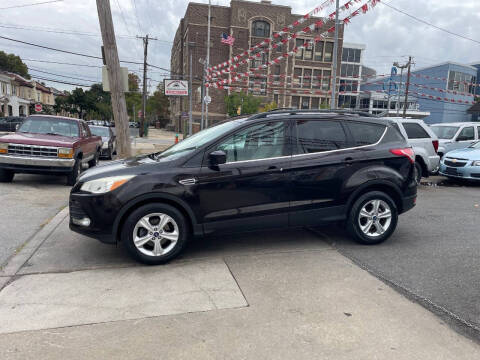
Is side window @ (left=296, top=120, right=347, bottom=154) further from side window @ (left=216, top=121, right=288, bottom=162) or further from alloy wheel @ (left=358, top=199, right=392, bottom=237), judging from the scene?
alloy wheel @ (left=358, top=199, right=392, bottom=237)

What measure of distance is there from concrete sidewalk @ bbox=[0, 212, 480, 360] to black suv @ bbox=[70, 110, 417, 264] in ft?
1.51

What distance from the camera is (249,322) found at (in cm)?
313

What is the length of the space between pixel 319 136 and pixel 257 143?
892 mm

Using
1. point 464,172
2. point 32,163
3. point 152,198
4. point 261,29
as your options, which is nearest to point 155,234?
point 152,198

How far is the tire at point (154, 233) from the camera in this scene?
4227 mm

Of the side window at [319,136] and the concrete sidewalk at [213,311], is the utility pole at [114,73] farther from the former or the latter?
the side window at [319,136]

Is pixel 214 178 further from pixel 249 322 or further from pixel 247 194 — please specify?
pixel 249 322

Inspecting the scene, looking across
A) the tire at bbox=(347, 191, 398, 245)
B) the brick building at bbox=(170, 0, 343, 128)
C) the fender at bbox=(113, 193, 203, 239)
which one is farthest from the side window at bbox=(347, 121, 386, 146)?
the brick building at bbox=(170, 0, 343, 128)

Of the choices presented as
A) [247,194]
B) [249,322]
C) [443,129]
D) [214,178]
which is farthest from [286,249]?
[443,129]

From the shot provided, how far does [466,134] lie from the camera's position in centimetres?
1309

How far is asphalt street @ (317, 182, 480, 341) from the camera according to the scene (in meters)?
3.43

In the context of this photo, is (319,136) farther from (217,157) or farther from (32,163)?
(32,163)

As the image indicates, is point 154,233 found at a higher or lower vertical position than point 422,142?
lower

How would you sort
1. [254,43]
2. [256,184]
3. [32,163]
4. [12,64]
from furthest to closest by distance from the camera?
[12,64] → [254,43] → [32,163] → [256,184]
